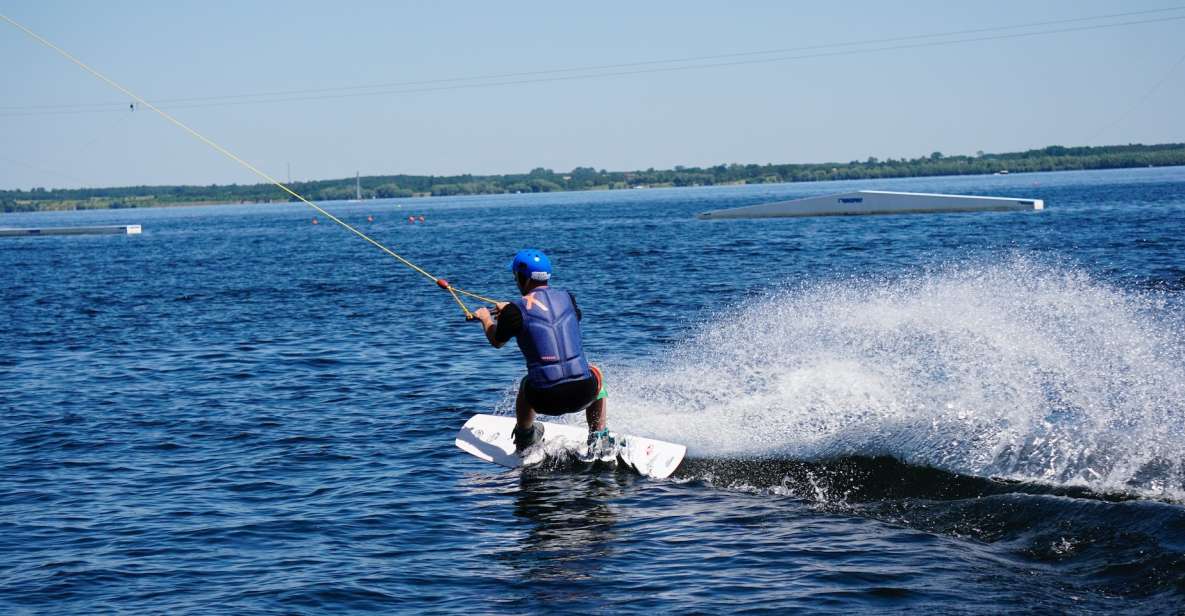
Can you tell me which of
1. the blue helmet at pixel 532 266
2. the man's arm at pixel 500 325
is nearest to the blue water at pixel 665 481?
the man's arm at pixel 500 325

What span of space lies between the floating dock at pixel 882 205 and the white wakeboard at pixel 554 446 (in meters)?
64.9

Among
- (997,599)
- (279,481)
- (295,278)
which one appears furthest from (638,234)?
(997,599)

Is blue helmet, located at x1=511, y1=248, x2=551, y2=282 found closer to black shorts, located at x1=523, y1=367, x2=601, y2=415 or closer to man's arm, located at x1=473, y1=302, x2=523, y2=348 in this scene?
man's arm, located at x1=473, y1=302, x2=523, y2=348

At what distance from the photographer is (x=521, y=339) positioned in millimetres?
11398

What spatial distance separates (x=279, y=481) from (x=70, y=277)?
131ft

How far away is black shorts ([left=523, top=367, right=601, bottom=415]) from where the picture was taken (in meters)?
11.4

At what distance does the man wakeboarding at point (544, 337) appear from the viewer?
37.1 feet

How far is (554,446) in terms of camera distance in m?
12.8

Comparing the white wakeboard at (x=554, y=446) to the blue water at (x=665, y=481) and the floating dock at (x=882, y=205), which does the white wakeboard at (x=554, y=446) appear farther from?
the floating dock at (x=882, y=205)

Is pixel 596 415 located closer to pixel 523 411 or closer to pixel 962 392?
pixel 523 411

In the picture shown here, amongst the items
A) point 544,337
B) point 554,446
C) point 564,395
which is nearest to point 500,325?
point 544,337

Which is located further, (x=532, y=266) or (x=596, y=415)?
(x=596, y=415)

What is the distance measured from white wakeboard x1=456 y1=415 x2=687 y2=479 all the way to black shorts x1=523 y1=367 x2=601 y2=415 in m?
0.92

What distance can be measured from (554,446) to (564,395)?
1508 mm
